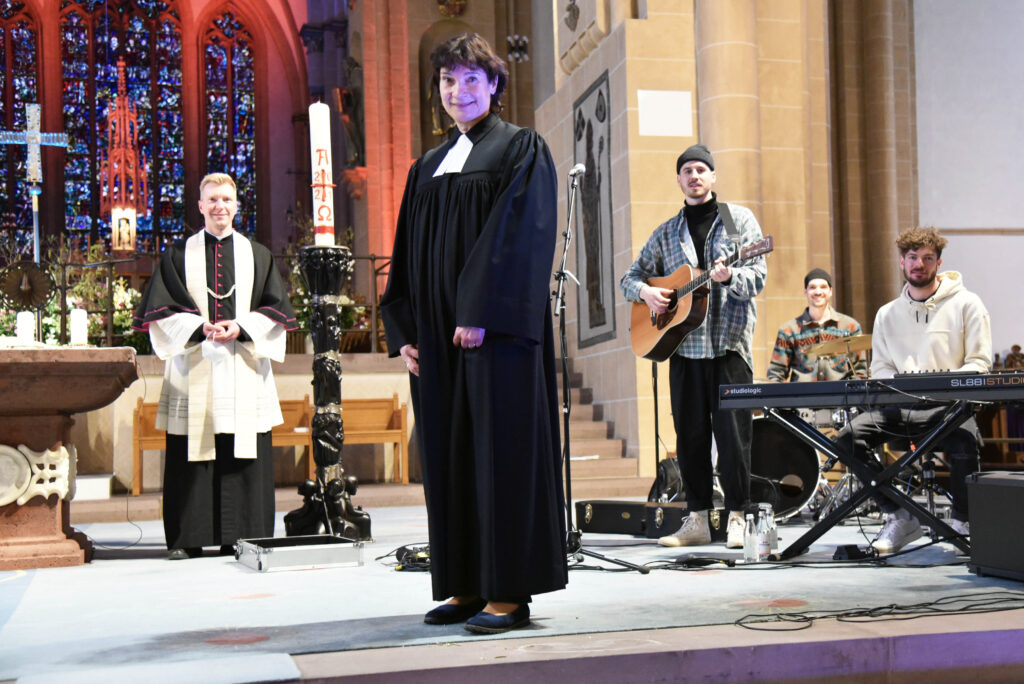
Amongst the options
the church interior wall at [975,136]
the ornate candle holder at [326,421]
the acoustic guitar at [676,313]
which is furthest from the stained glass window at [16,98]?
the acoustic guitar at [676,313]

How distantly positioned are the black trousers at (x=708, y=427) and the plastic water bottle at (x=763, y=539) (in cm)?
47

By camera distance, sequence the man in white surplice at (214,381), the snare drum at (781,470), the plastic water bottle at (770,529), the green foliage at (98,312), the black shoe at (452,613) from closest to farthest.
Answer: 1. the black shoe at (452,613)
2. the plastic water bottle at (770,529)
3. the man in white surplice at (214,381)
4. the snare drum at (781,470)
5. the green foliage at (98,312)

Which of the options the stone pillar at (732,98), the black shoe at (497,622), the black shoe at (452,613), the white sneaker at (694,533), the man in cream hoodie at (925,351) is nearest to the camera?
the black shoe at (497,622)

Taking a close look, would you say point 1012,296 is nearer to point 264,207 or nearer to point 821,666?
point 821,666

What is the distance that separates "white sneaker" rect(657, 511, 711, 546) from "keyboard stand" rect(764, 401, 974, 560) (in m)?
0.62

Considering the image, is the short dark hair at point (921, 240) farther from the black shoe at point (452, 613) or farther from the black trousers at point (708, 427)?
the black shoe at point (452, 613)

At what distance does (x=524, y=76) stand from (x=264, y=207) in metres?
9.34

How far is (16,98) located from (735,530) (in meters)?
22.3

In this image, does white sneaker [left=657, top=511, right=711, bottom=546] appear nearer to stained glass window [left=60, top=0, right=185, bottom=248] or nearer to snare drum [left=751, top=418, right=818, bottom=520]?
snare drum [left=751, top=418, right=818, bottom=520]

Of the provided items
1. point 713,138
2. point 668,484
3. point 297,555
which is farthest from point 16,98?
point 297,555

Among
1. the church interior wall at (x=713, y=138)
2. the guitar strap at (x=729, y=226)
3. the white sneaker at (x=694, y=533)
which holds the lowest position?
the white sneaker at (x=694, y=533)

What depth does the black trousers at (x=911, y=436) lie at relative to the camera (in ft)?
16.2

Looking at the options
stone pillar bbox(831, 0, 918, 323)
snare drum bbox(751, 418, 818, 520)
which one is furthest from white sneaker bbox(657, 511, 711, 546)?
stone pillar bbox(831, 0, 918, 323)

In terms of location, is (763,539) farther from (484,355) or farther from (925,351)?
(484,355)
